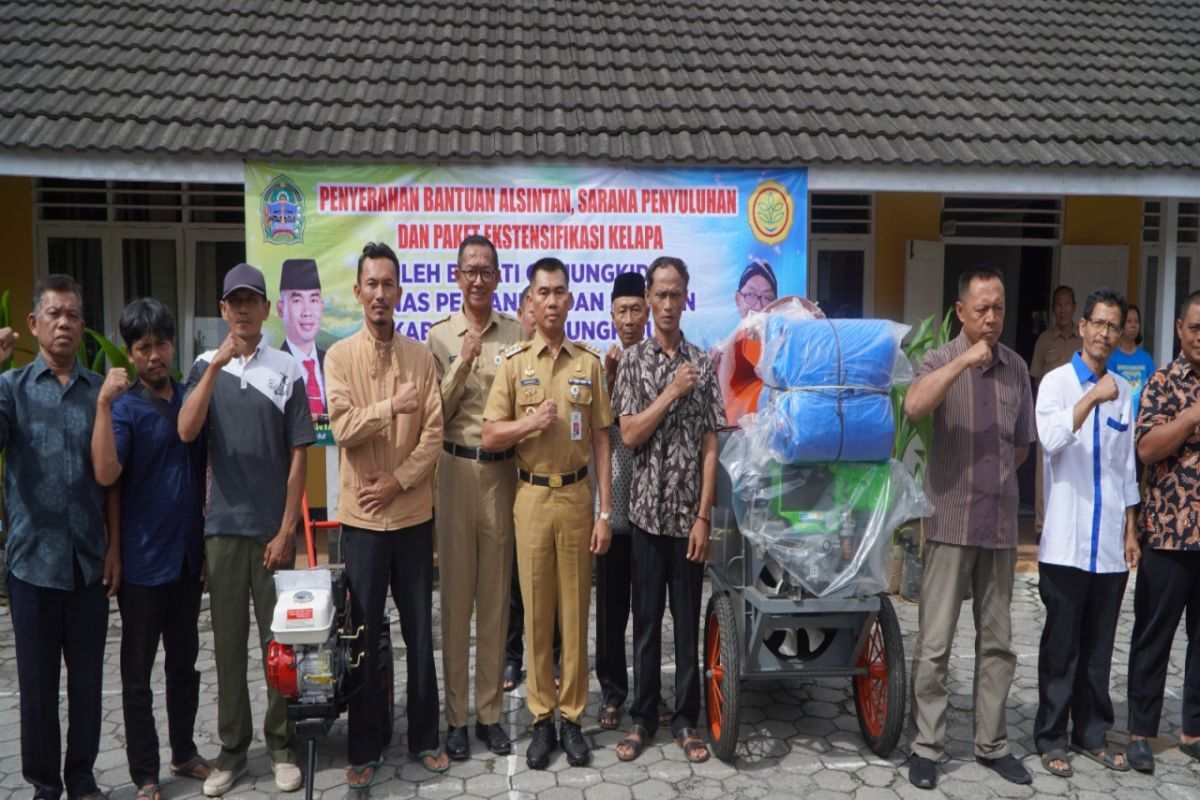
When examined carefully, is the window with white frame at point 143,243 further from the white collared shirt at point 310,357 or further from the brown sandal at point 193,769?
the brown sandal at point 193,769

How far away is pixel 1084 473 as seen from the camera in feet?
12.5

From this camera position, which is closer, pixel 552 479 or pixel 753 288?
pixel 552 479

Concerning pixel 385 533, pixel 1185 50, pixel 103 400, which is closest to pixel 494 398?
pixel 385 533

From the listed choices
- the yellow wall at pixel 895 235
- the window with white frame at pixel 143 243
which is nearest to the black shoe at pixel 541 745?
the window with white frame at pixel 143 243

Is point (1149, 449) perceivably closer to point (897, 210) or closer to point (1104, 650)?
point (1104, 650)

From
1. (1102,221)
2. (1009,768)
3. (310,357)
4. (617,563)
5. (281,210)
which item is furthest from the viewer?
(1102,221)

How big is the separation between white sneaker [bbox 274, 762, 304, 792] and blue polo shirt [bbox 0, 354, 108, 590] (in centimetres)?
102

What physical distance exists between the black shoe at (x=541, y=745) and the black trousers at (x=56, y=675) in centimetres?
Answer: 163

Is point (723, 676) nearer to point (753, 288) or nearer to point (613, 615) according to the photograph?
point (613, 615)

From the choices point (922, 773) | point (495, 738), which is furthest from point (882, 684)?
point (495, 738)

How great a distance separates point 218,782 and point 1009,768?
308 centimetres

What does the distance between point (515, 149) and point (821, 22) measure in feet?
11.8

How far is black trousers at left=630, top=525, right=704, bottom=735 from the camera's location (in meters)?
3.89

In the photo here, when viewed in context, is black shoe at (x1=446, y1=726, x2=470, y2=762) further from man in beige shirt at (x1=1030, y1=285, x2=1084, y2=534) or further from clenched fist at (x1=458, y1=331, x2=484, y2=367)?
man in beige shirt at (x1=1030, y1=285, x2=1084, y2=534)
